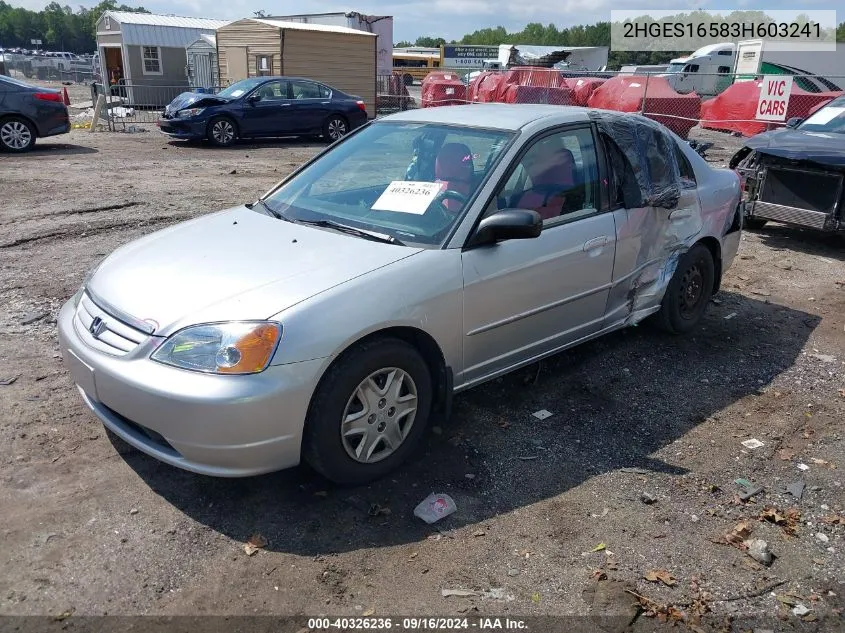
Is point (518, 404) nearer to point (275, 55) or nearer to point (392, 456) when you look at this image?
point (392, 456)

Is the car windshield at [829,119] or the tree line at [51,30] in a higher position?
the tree line at [51,30]

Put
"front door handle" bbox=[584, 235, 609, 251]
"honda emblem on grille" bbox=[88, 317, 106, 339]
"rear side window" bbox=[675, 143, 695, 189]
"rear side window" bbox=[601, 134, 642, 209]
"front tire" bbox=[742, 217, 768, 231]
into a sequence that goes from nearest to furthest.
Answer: "honda emblem on grille" bbox=[88, 317, 106, 339] < "front door handle" bbox=[584, 235, 609, 251] < "rear side window" bbox=[601, 134, 642, 209] < "rear side window" bbox=[675, 143, 695, 189] < "front tire" bbox=[742, 217, 768, 231]

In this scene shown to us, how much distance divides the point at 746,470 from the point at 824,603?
1.02 metres

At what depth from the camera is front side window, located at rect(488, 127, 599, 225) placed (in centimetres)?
389

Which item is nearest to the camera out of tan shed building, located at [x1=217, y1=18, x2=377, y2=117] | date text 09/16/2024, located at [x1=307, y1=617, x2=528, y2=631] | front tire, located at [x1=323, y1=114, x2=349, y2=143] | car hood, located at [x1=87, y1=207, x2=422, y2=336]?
date text 09/16/2024, located at [x1=307, y1=617, x2=528, y2=631]

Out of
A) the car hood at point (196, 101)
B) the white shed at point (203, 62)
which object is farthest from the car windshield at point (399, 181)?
the white shed at point (203, 62)

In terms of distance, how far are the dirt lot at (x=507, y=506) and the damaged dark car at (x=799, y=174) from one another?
3056mm

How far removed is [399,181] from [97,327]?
5.88ft

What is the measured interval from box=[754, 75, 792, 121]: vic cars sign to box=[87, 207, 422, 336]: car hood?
1359 centimetres

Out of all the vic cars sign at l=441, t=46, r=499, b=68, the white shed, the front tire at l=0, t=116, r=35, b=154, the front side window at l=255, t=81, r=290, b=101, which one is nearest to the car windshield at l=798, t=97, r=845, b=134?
the front side window at l=255, t=81, r=290, b=101

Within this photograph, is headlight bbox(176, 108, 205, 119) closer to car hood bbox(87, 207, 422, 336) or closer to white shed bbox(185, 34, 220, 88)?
white shed bbox(185, 34, 220, 88)

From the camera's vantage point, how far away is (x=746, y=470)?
3703mm

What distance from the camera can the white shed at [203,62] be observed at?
2616 centimetres

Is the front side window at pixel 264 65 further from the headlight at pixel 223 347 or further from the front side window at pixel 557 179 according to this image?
the headlight at pixel 223 347
